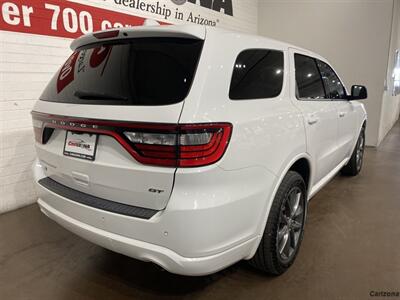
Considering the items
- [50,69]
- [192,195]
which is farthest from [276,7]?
[192,195]

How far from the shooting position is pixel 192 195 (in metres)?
1.32

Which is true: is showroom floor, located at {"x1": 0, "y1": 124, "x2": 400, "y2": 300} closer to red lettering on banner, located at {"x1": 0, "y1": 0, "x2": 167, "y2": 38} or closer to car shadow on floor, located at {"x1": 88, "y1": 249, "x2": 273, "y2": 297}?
car shadow on floor, located at {"x1": 88, "y1": 249, "x2": 273, "y2": 297}

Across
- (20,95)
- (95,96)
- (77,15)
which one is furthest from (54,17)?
Answer: (95,96)

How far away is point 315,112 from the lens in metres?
2.23

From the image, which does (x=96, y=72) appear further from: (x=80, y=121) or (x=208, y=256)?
(x=208, y=256)

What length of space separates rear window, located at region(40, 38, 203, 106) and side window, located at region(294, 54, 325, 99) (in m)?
1.00

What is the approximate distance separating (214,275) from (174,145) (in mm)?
1131

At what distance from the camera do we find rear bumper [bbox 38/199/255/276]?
1377mm

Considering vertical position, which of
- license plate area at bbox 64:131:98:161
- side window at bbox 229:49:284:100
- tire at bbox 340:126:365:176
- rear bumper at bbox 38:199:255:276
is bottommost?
tire at bbox 340:126:365:176

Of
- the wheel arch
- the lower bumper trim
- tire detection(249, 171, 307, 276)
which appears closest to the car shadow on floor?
tire detection(249, 171, 307, 276)

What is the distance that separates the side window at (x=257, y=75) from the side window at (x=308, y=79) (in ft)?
0.91

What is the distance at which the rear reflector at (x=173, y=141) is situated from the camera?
130 centimetres

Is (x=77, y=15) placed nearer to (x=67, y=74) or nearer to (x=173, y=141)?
(x=67, y=74)

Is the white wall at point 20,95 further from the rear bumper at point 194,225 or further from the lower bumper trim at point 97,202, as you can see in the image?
the rear bumper at point 194,225
